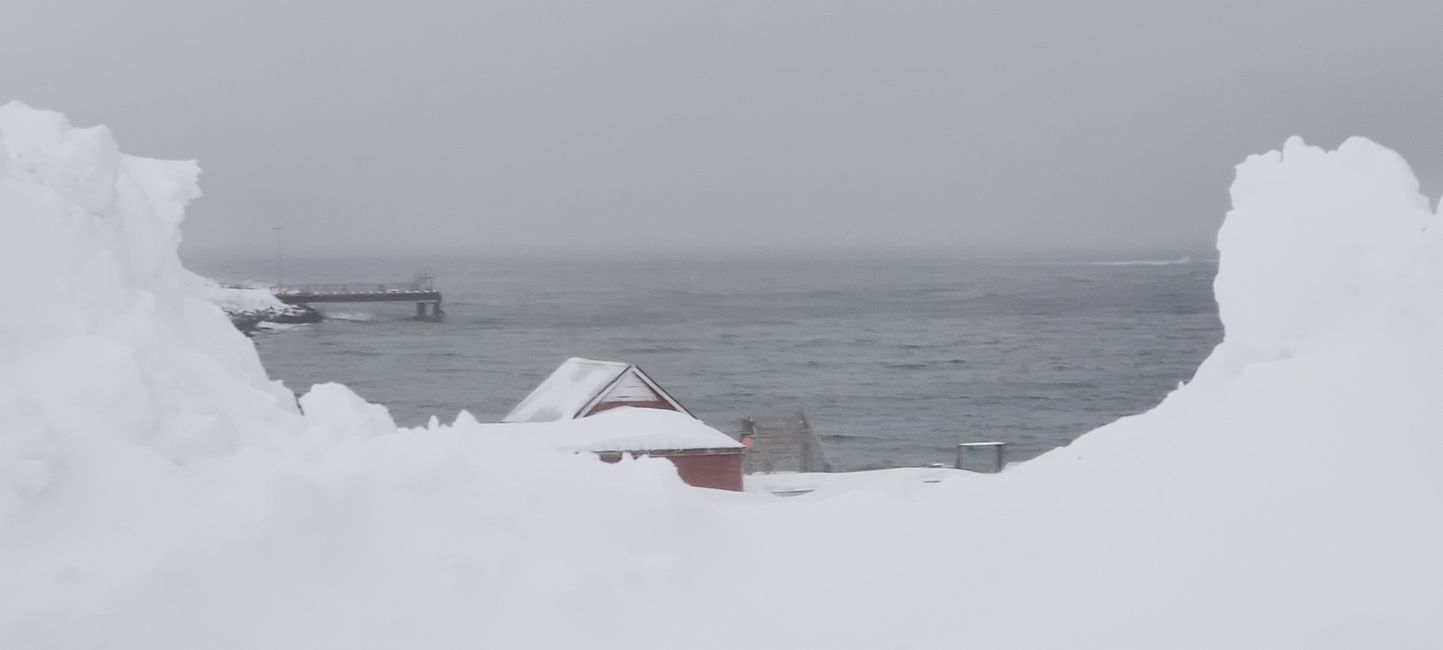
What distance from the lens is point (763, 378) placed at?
233 feet

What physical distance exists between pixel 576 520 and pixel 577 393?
1781 cm

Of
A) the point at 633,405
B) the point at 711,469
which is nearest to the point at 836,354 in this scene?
the point at 633,405

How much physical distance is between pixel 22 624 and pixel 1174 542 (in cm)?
610

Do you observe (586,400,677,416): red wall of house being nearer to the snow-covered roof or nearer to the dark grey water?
the snow-covered roof

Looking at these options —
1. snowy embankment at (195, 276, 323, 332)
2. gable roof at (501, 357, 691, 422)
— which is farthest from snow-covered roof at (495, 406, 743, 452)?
snowy embankment at (195, 276, 323, 332)

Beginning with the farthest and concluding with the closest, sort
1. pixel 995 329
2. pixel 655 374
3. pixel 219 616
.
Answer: pixel 995 329 < pixel 655 374 < pixel 219 616

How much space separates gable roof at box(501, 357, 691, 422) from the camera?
24484 millimetres

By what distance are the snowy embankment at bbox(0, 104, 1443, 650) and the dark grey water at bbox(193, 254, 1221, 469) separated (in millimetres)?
35674

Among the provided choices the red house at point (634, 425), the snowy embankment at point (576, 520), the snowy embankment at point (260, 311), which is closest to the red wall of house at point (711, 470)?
the red house at point (634, 425)

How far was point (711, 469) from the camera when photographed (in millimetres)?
20734

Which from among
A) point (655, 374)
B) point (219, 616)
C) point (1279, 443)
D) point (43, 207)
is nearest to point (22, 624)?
point (219, 616)

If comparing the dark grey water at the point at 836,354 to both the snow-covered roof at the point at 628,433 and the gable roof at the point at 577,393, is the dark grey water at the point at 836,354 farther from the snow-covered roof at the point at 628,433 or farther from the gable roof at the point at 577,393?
the snow-covered roof at the point at 628,433

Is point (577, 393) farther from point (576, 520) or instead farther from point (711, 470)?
point (576, 520)

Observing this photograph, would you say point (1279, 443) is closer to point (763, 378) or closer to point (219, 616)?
point (219, 616)
